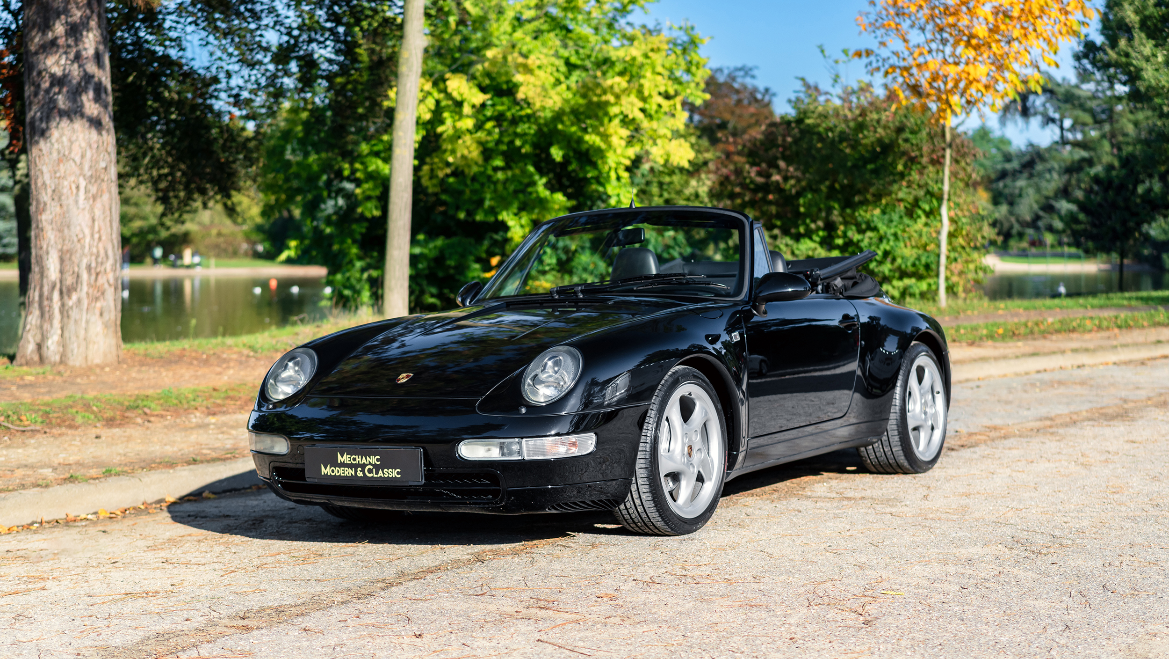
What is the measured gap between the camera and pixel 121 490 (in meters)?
6.23

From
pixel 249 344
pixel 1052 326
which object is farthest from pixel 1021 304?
pixel 249 344

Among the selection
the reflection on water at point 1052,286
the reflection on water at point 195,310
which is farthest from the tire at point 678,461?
the reflection on water at point 1052,286

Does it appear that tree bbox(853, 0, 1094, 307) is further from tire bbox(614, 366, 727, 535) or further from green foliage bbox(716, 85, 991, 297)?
tire bbox(614, 366, 727, 535)

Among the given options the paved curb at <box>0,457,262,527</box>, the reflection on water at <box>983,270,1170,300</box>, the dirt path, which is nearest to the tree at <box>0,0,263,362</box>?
the dirt path

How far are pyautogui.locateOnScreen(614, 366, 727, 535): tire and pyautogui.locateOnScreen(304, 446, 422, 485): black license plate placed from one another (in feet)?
2.94

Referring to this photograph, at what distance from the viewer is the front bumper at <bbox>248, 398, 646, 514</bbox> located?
14.8ft

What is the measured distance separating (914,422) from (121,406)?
5713mm

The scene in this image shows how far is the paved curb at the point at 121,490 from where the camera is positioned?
582cm

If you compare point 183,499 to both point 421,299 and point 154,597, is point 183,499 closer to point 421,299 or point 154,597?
point 154,597

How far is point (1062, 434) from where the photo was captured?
8312 mm

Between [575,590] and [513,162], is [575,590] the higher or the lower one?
the lower one

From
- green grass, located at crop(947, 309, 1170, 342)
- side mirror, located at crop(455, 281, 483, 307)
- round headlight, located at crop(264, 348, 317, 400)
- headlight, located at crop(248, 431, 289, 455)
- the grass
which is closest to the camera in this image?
headlight, located at crop(248, 431, 289, 455)

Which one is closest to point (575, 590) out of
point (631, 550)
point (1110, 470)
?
point (631, 550)

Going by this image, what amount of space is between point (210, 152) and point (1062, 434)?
13.9 metres
